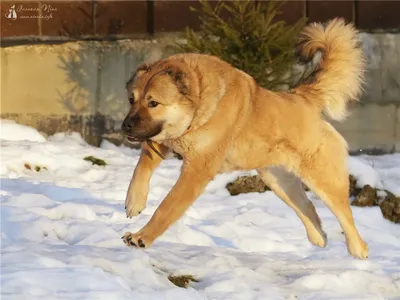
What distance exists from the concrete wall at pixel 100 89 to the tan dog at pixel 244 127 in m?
4.11

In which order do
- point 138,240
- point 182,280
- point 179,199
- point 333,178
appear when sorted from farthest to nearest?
point 333,178, point 179,199, point 138,240, point 182,280

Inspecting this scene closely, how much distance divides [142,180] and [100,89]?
523 centimetres

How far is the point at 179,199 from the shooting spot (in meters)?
5.23

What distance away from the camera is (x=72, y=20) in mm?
10461

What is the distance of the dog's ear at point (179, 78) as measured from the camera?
5180 millimetres

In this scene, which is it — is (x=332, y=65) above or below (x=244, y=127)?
above

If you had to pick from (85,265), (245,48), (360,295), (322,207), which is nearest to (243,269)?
(360,295)

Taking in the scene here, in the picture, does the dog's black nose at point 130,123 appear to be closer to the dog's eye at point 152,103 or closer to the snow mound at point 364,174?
the dog's eye at point 152,103

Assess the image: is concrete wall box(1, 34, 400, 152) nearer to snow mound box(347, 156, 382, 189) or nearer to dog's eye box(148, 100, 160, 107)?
snow mound box(347, 156, 382, 189)

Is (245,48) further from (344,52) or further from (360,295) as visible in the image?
(360,295)

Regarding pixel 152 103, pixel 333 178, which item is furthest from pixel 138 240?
pixel 333 178

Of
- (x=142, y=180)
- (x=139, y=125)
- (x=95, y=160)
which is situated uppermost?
(x=139, y=125)

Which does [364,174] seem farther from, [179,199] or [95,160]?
[179,199]

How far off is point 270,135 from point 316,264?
1093mm
